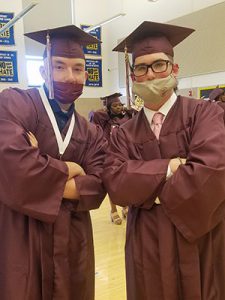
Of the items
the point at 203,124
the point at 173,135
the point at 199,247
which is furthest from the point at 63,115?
the point at 199,247

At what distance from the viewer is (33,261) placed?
6.01ft

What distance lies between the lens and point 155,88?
176cm

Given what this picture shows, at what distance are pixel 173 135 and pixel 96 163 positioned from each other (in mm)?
496

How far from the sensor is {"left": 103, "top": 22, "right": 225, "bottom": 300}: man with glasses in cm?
159

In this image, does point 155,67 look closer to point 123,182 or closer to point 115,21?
point 123,182

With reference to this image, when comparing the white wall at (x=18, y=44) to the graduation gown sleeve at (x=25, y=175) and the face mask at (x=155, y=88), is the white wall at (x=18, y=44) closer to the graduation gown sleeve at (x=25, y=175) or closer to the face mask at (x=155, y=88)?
the graduation gown sleeve at (x=25, y=175)

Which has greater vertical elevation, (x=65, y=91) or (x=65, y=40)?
(x=65, y=40)

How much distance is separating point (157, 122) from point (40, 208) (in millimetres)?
755

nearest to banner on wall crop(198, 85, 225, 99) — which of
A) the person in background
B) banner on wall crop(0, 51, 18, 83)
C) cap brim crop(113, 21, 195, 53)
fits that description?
the person in background

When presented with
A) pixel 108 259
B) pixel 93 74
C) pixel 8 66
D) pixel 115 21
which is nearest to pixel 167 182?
pixel 108 259

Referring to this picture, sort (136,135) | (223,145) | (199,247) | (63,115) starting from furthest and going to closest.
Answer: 1. (63,115)
2. (136,135)
3. (199,247)
4. (223,145)

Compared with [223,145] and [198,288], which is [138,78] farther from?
[198,288]

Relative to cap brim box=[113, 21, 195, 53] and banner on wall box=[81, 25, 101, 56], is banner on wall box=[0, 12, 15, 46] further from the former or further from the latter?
cap brim box=[113, 21, 195, 53]

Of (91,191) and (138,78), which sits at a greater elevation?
(138,78)
